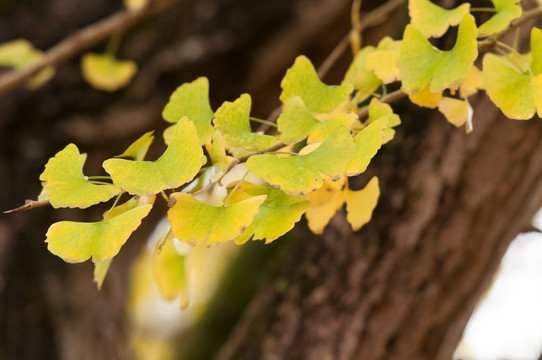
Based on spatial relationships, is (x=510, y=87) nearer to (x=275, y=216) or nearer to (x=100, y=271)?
(x=275, y=216)

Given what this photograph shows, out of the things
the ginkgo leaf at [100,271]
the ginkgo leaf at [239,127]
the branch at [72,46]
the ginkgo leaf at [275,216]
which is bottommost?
the ginkgo leaf at [275,216]

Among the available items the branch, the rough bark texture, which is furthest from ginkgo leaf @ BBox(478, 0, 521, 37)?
the branch

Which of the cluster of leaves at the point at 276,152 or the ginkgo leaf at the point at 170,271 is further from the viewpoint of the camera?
the ginkgo leaf at the point at 170,271

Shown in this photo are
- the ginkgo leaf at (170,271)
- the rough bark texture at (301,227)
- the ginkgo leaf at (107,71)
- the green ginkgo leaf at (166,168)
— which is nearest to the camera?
the green ginkgo leaf at (166,168)

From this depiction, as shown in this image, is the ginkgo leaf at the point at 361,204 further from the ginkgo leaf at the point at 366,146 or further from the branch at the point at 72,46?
the branch at the point at 72,46

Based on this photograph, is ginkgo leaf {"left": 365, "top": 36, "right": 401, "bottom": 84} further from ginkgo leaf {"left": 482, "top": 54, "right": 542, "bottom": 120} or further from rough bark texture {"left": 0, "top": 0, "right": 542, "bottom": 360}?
rough bark texture {"left": 0, "top": 0, "right": 542, "bottom": 360}

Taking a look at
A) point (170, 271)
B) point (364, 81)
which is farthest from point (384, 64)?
point (170, 271)

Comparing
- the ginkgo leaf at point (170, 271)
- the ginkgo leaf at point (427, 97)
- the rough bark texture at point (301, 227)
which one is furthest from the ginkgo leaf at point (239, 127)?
the rough bark texture at point (301, 227)

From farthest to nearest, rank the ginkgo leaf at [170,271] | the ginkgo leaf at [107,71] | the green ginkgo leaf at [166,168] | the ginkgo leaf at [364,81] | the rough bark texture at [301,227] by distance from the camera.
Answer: the ginkgo leaf at [107,71] < the rough bark texture at [301,227] < the ginkgo leaf at [170,271] < the ginkgo leaf at [364,81] < the green ginkgo leaf at [166,168]
